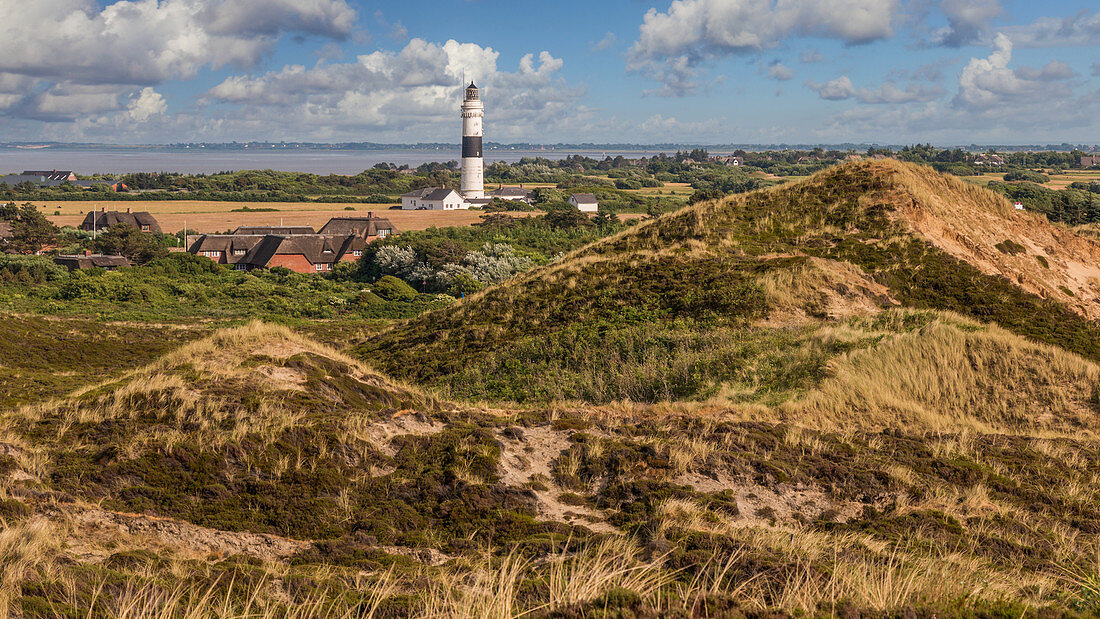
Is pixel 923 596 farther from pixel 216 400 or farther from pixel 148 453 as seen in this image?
pixel 216 400

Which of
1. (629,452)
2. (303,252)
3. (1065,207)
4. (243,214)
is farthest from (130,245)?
(1065,207)

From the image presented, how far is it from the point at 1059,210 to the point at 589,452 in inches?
2208

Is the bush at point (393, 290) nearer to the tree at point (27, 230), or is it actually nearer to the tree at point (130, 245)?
the tree at point (130, 245)

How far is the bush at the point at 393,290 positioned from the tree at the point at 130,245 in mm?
20621

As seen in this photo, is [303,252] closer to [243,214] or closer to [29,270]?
[29,270]

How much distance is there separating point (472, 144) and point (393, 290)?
5958cm

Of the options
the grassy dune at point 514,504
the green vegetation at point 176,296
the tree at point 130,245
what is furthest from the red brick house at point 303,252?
the grassy dune at point 514,504

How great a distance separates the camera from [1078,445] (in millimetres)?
12117

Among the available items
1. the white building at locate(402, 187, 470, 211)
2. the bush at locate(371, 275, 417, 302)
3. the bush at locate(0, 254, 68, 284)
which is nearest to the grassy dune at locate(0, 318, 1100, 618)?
the bush at locate(371, 275, 417, 302)

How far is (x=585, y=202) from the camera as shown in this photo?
105 meters

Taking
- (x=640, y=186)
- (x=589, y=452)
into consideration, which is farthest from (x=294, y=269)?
(x=640, y=186)

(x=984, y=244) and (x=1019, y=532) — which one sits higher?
(x=984, y=244)

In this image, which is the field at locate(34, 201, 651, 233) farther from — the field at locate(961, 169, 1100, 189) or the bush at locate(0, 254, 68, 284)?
the field at locate(961, 169, 1100, 189)

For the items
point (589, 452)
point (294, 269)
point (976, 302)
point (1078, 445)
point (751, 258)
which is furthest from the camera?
point (294, 269)
